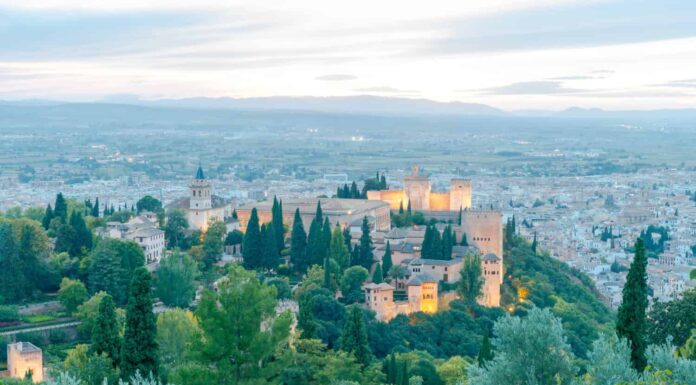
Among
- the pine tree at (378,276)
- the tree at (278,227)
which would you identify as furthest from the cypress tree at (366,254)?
the tree at (278,227)

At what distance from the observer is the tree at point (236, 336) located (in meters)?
16.3

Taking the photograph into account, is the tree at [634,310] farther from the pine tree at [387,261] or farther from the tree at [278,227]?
the tree at [278,227]

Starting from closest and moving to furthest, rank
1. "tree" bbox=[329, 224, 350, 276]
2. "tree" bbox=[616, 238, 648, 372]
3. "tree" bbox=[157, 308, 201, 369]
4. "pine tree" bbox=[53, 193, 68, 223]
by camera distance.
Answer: "tree" bbox=[616, 238, 648, 372]
"tree" bbox=[157, 308, 201, 369]
"tree" bbox=[329, 224, 350, 276]
"pine tree" bbox=[53, 193, 68, 223]

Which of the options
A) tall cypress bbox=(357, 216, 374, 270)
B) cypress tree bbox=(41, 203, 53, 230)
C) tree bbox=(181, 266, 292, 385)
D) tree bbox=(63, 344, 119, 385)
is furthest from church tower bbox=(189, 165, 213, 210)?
tree bbox=(181, 266, 292, 385)

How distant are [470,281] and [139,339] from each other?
60.5 feet

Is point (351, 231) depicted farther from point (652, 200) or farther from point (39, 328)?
point (652, 200)

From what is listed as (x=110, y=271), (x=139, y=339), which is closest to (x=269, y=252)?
(x=110, y=271)

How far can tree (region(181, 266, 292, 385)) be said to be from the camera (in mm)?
16328

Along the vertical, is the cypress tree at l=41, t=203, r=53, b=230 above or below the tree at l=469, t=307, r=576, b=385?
below

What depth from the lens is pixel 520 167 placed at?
486 ft

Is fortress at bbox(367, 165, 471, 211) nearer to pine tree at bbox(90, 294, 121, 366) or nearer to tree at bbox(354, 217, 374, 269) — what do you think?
tree at bbox(354, 217, 374, 269)

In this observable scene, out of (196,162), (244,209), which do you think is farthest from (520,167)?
(244,209)

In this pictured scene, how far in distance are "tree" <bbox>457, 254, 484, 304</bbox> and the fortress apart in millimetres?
13927

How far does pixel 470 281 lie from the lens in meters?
35.5
